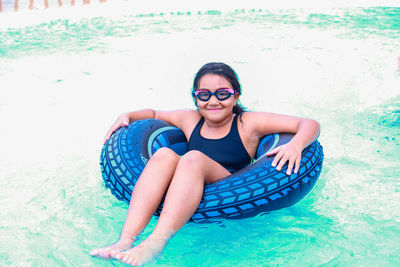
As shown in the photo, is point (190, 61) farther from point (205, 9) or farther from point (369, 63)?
point (205, 9)

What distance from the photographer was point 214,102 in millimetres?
2629

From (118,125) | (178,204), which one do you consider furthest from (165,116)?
(178,204)

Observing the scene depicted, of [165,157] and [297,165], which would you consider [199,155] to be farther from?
[297,165]

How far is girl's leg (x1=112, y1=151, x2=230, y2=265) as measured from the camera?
195cm

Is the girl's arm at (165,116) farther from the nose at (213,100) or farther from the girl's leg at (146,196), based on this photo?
the girl's leg at (146,196)

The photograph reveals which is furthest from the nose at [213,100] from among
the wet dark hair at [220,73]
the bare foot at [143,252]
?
the bare foot at [143,252]

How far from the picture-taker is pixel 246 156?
9.10 ft

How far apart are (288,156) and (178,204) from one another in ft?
2.21

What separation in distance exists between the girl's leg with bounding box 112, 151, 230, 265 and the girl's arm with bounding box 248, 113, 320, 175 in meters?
0.41

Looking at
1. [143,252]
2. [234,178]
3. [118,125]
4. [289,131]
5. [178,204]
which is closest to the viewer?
[143,252]

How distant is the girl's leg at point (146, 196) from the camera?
2.04 metres

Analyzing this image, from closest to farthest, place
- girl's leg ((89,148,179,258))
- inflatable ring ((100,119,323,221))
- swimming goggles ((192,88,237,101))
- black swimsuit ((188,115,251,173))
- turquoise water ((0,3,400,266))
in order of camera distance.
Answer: girl's leg ((89,148,179,258)), inflatable ring ((100,119,323,221)), turquoise water ((0,3,400,266)), swimming goggles ((192,88,237,101)), black swimsuit ((188,115,251,173))

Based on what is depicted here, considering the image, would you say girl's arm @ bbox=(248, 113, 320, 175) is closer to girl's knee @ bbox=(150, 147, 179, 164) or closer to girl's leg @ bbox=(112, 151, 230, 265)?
girl's leg @ bbox=(112, 151, 230, 265)

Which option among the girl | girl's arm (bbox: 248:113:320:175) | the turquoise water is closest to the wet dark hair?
the girl
